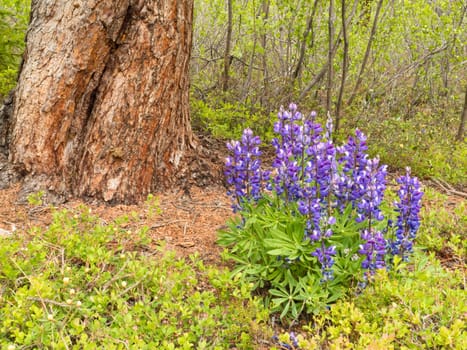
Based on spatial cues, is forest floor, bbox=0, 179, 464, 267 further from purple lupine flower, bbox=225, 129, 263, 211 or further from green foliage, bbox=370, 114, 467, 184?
green foliage, bbox=370, 114, 467, 184

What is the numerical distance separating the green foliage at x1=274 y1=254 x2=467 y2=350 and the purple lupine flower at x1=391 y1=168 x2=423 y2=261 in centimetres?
16

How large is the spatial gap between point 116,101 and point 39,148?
28.6 inches

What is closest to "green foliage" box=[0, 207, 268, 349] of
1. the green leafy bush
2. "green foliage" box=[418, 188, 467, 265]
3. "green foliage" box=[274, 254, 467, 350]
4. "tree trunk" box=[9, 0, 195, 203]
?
the green leafy bush

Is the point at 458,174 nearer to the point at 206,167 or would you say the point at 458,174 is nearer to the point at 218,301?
the point at 206,167

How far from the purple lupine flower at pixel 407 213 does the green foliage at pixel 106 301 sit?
94 centimetres

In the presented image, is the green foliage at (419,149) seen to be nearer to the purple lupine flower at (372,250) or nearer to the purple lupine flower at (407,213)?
the purple lupine flower at (407,213)

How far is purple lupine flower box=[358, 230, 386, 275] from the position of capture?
2576 millimetres

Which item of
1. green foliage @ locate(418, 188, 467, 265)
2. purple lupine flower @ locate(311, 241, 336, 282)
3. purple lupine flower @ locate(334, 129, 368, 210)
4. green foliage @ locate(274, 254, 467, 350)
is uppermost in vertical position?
purple lupine flower @ locate(334, 129, 368, 210)

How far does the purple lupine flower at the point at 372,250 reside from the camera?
2.58m

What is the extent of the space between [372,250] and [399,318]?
38cm

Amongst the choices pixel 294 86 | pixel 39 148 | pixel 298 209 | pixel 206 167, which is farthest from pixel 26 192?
pixel 294 86

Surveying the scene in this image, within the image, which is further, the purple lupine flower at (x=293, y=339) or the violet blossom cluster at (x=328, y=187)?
the violet blossom cluster at (x=328, y=187)

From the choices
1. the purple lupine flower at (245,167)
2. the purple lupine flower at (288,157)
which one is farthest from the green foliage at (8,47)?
the purple lupine flower at (288,157)

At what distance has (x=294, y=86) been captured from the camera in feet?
20.8
